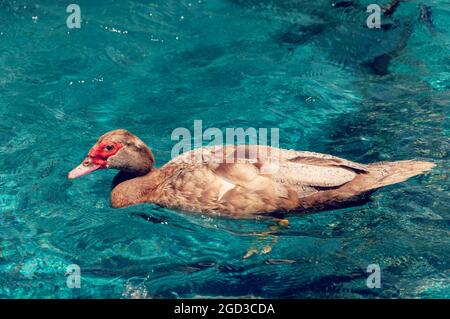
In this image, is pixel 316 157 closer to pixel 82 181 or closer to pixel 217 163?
pixel 217 163

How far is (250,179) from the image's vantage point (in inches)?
238

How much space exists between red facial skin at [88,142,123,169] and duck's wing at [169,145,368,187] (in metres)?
0.82

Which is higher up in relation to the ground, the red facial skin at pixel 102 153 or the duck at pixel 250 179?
the red facial skin at pixel 102 153

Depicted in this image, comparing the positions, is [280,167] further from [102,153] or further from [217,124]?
[217,124]

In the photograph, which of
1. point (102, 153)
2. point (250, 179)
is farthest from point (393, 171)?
point (102, 153)

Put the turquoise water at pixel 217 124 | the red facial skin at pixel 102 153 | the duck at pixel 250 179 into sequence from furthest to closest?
1. the red facial skin at pixel 102 153
2. the duck at pixel 250 179
3. the turquoise water at pixel 217 124

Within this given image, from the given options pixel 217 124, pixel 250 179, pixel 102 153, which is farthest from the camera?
pixel 217 124

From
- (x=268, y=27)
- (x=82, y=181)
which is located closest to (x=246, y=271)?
(x=82, y=181)

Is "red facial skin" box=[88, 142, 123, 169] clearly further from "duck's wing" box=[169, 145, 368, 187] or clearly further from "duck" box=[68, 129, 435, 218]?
"duck's wing" box=[169, 145, 368, 187]

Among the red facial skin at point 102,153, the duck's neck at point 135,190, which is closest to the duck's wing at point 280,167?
the duck's neck at point 135,190

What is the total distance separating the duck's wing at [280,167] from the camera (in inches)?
236

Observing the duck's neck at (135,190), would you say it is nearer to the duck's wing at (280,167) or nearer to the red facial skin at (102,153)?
the red facial skin at (102,153)

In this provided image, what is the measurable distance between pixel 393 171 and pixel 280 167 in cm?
104

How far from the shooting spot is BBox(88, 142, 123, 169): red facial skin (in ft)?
20.8
